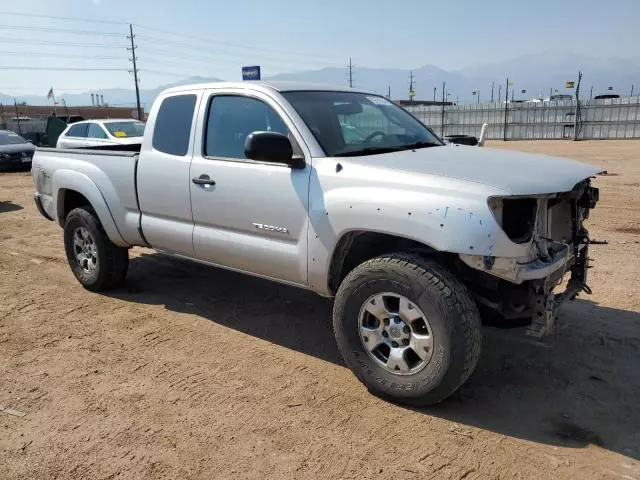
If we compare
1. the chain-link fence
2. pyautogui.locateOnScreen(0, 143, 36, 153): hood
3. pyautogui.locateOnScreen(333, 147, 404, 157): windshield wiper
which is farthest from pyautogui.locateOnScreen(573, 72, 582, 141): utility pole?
pyautogui.locateOnScreen(333, 147, 404, 157): windshield wiper

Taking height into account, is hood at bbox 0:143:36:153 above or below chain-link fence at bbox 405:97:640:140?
below

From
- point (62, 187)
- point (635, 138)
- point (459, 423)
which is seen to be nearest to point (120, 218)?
point (62, 187)

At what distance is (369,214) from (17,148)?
763 inches

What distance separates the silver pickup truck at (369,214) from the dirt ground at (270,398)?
0.39 metres

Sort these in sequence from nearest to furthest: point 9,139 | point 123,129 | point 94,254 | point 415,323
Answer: point 415,323 < point 94,254 < point 123,129 < point 9,139

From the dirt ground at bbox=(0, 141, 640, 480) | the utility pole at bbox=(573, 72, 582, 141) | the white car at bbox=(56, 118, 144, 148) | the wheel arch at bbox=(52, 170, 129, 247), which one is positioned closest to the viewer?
the dirt ground at bbox=(0, 141, 640, 480)

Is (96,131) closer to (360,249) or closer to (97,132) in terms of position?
(97,132)

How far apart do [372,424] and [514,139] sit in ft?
121

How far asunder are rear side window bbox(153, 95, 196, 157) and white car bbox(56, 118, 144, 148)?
37.1 feet

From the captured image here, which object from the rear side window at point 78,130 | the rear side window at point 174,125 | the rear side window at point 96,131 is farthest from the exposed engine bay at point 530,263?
the rear side window at point 78,130

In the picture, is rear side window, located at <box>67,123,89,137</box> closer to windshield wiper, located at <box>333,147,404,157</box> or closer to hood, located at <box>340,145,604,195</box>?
windshield wiper, located at <box>333,147,404,157</box>

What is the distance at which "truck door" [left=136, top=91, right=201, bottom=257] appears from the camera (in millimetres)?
4559

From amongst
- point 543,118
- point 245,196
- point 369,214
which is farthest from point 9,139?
point 543,118

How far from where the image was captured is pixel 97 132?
15.8m
